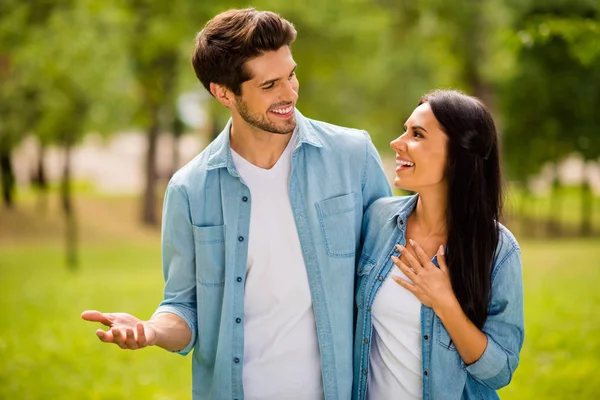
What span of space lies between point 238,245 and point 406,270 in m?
0.72

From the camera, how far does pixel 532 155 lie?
21516mm

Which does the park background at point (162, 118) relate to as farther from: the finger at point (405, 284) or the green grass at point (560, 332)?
the finger at point (405, 284)

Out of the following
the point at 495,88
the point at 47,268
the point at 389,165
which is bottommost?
the point at 47,268

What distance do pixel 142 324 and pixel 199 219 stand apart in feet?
1.76

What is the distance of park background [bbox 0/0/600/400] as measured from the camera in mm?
12969

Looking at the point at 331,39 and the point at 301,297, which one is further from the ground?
the point at 331,39

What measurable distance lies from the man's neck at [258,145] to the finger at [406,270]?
0.72 metres

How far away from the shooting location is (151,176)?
75.4 ft

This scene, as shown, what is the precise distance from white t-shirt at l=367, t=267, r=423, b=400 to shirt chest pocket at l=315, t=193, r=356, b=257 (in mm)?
263

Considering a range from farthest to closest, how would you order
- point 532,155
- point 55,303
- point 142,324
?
point 532,155 < point 55,303 < point 142,324

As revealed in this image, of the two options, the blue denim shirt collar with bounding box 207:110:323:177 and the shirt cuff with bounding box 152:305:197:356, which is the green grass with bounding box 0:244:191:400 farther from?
the blue denim shirt collar with bounding box 207:110:323:177

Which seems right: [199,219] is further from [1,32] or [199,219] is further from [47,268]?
[47,268]

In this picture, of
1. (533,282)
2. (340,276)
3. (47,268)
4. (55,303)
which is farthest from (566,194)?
(340,276)

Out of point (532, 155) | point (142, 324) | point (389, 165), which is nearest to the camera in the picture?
point (142, 324)
